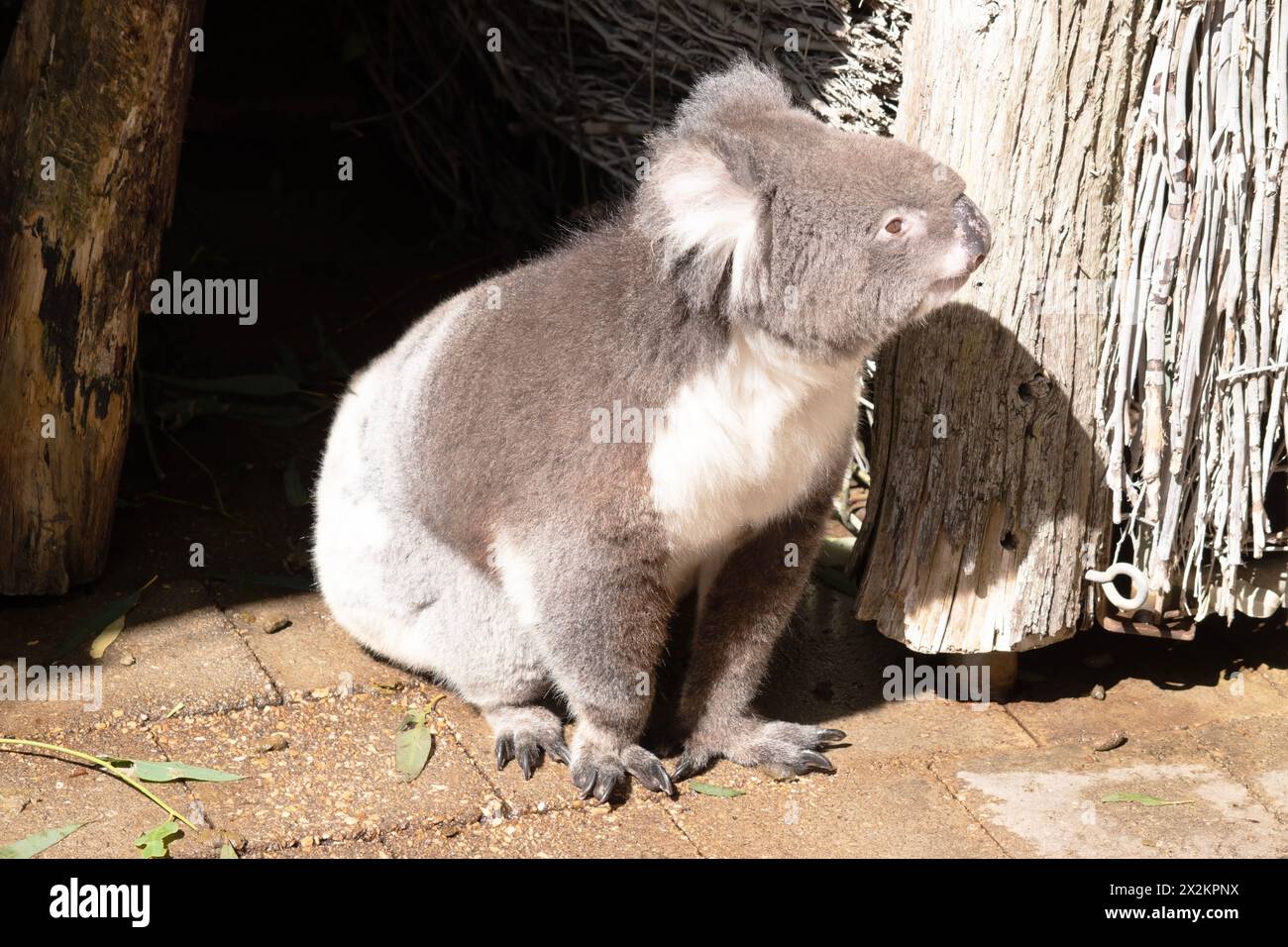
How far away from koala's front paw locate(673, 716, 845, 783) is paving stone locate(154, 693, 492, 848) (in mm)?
598

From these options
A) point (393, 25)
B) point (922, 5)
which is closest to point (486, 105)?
point (393, 25)

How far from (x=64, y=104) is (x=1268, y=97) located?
3279mm

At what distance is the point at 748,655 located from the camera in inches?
154

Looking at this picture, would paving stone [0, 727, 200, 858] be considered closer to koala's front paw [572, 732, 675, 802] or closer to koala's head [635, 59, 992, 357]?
koala's front paw [572, 732, 675, 802]

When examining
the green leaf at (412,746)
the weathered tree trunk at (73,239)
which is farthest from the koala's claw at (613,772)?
the weathered tree trunk at (73,239)

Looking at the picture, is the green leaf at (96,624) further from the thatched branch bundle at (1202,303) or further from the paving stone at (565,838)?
the thatched branch bundle at (1202,303)

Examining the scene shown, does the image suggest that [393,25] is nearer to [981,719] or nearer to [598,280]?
[598,280]

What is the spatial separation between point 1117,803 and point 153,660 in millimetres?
2801

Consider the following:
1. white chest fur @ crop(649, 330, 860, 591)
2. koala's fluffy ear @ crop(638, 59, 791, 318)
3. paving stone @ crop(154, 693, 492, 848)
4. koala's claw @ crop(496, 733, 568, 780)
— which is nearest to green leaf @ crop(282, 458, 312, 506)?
paving stone @ crop(154, 693, 492, 848)

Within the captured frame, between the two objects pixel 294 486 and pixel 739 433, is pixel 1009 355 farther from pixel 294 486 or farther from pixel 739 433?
pixel 294 486

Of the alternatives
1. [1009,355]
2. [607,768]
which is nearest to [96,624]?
[607,768]

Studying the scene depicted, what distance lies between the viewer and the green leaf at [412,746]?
3.81m

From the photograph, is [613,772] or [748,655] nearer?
[613,772]

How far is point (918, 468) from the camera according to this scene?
3.97 m
